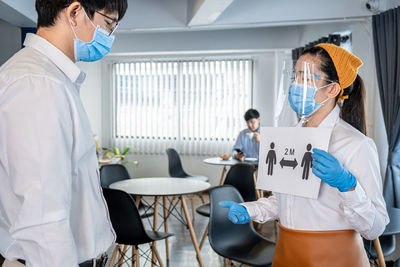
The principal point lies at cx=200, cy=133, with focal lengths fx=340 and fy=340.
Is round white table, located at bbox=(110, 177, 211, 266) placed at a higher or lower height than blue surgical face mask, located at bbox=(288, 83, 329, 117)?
lower

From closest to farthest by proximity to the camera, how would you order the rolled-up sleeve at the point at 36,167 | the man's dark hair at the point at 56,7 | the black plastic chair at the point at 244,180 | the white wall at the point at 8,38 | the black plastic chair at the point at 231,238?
the rolled-up sleeve at the point at 36,167 → the man's dark hair at the point at 56,7 → the black plastic chair at the point at 231,238 → the black plastic chair at the point at 244,180 → the white wall at the point at 8,38

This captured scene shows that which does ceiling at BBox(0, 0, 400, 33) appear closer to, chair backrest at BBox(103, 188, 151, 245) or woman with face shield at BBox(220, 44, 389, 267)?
chair backrest at BBox(103, 188, 151, 245)

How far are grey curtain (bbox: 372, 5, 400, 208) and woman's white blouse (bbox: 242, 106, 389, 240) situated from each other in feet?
7.75

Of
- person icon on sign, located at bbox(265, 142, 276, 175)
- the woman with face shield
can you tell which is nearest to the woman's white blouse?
the woman with face shield

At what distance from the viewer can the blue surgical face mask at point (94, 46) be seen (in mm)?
1072

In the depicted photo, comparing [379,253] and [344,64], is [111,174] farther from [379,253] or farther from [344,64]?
[344,64]

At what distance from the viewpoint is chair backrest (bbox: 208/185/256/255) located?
8.09 feet

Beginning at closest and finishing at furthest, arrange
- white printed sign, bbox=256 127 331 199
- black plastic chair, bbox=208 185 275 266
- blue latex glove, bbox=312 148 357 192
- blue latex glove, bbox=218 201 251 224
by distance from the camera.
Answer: blue latex glove, bbox=312 148 357 192 → white printed sign, bbox=256 127 331 199 → blue latex glove, bbox=218 201 251 224 → black plastic chair, bbox=208 185 275 266

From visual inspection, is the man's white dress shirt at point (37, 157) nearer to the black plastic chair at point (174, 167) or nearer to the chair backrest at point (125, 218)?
the chair backrest at point (125, 218)

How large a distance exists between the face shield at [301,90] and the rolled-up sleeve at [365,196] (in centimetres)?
25

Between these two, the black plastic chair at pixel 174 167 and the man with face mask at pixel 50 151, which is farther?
the black plastic chair at pixel 174 167

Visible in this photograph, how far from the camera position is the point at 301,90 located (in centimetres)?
139

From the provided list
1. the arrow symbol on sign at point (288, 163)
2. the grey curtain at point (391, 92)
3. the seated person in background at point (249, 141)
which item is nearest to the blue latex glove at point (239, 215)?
the arrow symbol on sign at point (288, 163)

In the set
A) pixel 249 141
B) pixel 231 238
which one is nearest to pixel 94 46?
pixel 231 238
